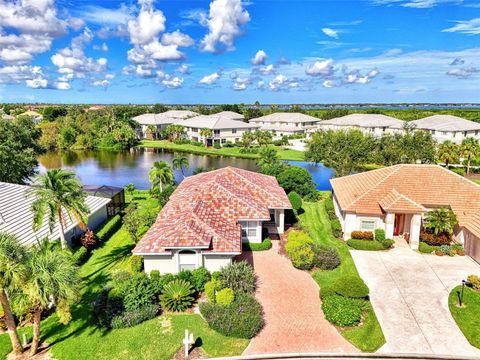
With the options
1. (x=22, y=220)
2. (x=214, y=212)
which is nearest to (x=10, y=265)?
(x=22, y=220)

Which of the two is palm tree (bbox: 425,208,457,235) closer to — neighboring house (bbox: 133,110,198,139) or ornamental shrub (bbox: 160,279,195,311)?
ornamental shrub (bbox: 160,279,195,311)

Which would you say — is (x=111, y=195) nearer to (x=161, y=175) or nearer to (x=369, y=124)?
(x=161, y=175)

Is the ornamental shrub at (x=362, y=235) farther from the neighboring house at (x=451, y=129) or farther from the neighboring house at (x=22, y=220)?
the neighboring house at (x=451, y=129)

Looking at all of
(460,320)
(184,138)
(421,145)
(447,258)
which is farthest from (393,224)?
(184,138)

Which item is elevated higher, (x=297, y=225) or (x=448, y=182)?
(x=448, y=182)

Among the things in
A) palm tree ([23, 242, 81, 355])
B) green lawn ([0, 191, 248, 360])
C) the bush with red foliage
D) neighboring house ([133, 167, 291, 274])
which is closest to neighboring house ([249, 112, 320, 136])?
neighboring house ([133, 167, 291, 274])

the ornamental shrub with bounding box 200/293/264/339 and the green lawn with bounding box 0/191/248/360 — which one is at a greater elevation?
the ornamental shrub with bounding box 200/293/264/339

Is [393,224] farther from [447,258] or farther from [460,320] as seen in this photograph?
[460,320]
